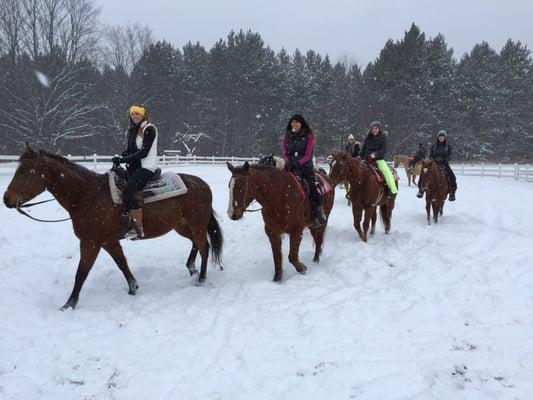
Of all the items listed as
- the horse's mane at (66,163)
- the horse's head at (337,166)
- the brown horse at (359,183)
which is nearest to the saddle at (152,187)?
the horse's mane at (66,163)

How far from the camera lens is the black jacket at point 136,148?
600 centimetres

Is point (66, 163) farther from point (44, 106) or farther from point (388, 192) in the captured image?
point (44, 106)

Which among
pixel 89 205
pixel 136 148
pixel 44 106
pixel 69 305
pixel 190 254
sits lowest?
pixel 69 305

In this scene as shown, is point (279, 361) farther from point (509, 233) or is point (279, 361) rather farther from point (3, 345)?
point (509, 233)

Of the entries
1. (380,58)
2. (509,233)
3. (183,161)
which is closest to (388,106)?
(380,58)

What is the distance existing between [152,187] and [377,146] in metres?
6.15

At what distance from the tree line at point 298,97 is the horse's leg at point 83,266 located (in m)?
31.3

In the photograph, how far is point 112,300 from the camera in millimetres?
5965

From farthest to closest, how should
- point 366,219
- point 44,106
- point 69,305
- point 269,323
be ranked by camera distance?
point 44,106 < point 366,219 < point 69,305 < point 269,323

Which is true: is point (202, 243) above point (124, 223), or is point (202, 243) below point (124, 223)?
below

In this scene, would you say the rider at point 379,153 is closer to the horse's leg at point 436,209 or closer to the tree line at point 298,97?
the horse's leg at point 436,209

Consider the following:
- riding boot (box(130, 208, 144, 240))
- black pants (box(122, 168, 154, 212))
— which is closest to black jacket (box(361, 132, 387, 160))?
black pants (box(122, 168, 154, 212))

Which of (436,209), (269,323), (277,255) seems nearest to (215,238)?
(277,255)

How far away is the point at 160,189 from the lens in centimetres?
635
